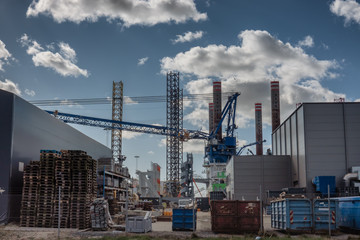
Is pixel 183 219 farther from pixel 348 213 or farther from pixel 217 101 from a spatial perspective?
pixel 217 101

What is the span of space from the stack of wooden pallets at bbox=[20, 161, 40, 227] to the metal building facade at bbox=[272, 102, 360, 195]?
2936cm

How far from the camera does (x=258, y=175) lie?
54.3m

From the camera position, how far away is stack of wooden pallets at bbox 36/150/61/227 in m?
25.5

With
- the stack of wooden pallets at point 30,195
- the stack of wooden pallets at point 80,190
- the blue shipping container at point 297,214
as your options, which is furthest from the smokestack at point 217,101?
the blue shipping container at point 297,214

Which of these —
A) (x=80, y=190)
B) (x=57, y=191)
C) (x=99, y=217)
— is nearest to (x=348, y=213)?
(x=99, y=217)

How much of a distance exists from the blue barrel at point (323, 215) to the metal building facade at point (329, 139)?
77.3 ft

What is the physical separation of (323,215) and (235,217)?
453 cm

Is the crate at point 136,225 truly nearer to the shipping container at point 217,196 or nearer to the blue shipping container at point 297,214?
the blue shipping container at point 297,214

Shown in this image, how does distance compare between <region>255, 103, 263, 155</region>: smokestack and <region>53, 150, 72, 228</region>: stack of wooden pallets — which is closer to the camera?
<region>53, 150, 72, 228</region>: stack of wooden pallets

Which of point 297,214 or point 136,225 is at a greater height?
point 297,214

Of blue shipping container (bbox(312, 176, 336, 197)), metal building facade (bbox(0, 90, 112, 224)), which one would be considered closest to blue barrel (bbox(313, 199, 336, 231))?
metal building facade (bbox(0, 90, 112, 224))

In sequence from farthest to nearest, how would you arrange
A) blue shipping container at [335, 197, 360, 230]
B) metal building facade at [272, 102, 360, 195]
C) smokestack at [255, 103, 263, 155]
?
1. smokestack at [255, 103, 263, 155]
2. metal building facade at [272, 102, 360, 195]
3. blue shipping container at [335, 197, 360, 230]

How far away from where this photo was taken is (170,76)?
370 feet

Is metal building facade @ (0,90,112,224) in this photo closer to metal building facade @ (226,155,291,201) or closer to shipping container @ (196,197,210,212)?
metal building facade @ (226,155,291,201)
